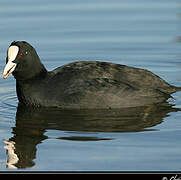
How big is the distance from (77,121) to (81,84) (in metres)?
0.64

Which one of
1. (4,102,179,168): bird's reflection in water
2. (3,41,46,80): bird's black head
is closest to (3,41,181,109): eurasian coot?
(3,41,46,80): bird's black head

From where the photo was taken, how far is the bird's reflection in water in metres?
8.65

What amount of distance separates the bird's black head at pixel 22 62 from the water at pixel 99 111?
0.55 m

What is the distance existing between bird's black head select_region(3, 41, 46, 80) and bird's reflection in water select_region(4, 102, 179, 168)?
0.52 metres

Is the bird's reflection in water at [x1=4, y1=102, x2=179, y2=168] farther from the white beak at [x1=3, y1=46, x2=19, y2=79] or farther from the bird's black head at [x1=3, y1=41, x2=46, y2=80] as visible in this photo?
the white beak at [x1=3, y1=46, x2=19, y2=79]

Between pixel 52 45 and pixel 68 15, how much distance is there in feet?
5.49

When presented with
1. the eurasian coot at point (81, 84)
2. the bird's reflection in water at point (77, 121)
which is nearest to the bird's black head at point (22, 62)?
the eurasian coot at point (81, 84)

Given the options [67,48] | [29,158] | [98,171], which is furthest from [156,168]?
[67,48]

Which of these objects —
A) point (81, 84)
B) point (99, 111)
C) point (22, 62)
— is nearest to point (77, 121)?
point (99, 111)

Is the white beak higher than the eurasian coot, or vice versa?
the white beak

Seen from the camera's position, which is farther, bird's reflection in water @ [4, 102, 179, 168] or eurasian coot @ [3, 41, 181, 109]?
eurasian coot @ [3, 41, 181, 109]

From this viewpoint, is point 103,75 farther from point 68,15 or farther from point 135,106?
point 68,15

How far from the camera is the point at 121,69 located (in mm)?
10094

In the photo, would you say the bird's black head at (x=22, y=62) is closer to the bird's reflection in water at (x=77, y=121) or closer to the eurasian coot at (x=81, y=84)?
the eurasian coot at (x=81, y=84)
